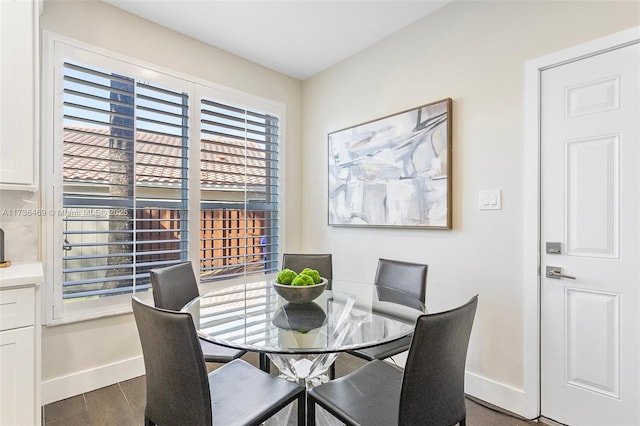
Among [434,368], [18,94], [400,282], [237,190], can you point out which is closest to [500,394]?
[400,282]

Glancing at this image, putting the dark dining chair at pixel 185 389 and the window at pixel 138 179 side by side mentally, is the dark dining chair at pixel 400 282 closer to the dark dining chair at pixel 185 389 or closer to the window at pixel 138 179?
the dark dining chair at pixel 185 389

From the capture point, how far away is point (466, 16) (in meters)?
2.31

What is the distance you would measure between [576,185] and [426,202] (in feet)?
2.98

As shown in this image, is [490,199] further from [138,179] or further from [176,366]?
[138,179]

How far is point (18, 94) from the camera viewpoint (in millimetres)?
1832

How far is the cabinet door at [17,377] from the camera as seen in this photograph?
1.59 m

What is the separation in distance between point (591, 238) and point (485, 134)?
87 cm

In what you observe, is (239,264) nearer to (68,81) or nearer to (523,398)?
(68,81)

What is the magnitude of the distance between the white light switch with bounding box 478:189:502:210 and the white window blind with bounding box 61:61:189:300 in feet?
7.71

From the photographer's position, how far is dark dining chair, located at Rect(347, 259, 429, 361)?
1.89 metres

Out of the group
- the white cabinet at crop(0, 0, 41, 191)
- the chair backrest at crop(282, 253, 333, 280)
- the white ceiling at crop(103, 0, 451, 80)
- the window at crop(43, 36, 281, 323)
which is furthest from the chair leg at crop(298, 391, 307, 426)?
the white ceiling at crop(103, 0, 451, 80)

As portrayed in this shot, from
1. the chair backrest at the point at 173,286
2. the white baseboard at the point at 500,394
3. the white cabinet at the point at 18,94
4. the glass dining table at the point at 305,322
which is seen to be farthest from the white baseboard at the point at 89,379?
the white baseboard at the point at 500,394

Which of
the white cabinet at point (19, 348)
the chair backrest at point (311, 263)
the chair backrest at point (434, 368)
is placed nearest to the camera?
the chair backrest at point (434, 368)

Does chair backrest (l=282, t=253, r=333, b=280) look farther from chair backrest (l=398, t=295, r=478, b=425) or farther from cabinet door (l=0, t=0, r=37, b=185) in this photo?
cabinet door (l=0, t=0, r=37, b=185)
